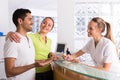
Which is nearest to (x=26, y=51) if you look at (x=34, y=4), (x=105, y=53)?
(x=105, y=53)

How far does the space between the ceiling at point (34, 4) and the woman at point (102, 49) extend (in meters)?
2.27

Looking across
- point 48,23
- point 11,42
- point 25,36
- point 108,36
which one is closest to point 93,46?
point 108,36

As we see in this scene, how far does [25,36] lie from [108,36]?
118 centimetres

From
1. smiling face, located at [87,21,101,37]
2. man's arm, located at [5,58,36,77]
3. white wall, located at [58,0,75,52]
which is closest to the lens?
man's arm, located at [5,58,36,77]

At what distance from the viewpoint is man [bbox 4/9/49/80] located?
76.4 inches

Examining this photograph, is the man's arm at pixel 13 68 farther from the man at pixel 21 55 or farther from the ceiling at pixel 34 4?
the ceiling at pixel 34 4

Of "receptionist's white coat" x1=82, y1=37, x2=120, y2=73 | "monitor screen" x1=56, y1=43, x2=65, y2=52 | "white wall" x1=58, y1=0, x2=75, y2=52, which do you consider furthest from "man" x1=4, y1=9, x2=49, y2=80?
"white wall" x1=58, y1=0, x2=75, y2=52

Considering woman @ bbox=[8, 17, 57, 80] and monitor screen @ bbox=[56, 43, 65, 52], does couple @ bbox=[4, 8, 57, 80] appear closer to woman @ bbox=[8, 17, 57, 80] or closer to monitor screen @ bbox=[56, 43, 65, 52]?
woman @ bbox=[8, 17, 57, 80]

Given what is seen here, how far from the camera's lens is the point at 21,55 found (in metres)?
2.04

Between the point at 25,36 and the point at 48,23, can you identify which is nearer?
the point at 25,36

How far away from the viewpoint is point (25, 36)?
2199mm

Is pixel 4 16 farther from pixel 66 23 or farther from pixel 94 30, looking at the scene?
pixel 94 30

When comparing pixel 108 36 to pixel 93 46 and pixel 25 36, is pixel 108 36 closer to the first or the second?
pixel 93 46

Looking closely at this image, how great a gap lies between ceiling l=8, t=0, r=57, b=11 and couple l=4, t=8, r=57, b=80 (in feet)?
7.31
